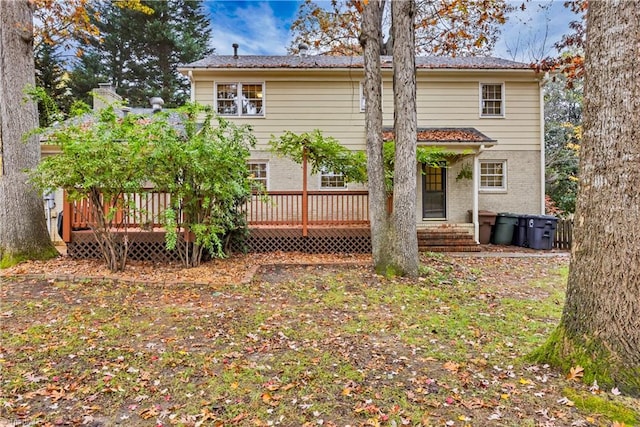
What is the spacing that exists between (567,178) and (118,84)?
28012 millimetres

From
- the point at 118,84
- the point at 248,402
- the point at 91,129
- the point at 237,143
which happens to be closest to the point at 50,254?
the point at 91,129

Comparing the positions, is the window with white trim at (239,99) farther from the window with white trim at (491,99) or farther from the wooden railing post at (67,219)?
the window with white trim at (491,99)

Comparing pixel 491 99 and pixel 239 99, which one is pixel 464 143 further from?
pixel 239 99

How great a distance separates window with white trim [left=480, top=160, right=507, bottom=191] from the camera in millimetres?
11828

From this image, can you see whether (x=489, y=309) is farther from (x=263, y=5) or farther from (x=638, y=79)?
(x=263, y=5)

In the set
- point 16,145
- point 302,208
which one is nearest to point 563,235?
point 302,208

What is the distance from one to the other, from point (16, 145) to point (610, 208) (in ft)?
30.1

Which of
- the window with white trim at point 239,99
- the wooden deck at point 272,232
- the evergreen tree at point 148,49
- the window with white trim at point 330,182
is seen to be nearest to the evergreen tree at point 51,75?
the evergreen tree at point 148,49

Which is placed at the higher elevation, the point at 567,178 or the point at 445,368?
the point at 567,178

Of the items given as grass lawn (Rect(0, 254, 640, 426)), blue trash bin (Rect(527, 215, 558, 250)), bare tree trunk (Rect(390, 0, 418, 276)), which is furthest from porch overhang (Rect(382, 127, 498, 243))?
grass lawn (Rect(0, 254, 640, 426))

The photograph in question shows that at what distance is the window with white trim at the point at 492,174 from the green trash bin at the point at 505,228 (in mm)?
1329

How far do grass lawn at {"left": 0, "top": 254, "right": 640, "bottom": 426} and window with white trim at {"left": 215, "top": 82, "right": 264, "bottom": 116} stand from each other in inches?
290

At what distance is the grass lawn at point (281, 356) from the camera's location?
2379 millimetres

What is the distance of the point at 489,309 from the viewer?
15.5ft
